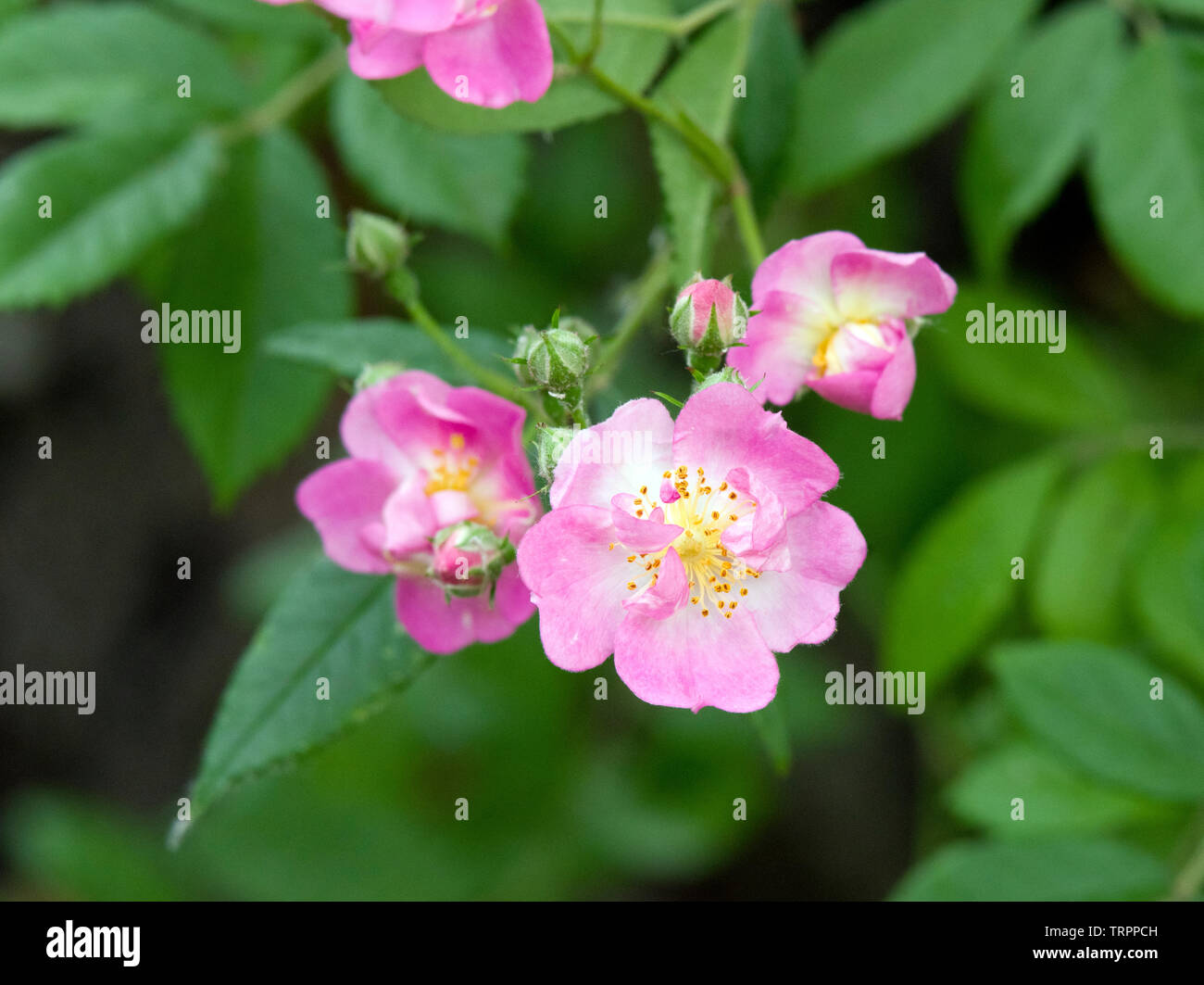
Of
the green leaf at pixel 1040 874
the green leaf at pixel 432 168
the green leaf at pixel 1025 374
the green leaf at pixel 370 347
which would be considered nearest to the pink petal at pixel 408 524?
the green leaf at pixel 370 347

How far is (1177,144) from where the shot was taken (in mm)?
2068

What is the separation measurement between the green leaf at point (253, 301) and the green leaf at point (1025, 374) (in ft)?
4.64

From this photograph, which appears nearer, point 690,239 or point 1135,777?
point 690,239

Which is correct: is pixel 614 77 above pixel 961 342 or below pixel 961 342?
above

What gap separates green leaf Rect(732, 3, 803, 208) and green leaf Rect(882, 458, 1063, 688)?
0.83 m

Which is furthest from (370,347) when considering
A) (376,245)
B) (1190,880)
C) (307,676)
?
(1190,880)

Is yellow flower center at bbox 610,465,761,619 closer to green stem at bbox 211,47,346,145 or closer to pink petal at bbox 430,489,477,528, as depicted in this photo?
pink petal at bbox 430,489,477,528

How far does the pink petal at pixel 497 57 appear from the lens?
1447 mm

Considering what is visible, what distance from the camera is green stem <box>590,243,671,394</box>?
1688 millimetres

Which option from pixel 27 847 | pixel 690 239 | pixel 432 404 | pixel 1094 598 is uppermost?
pixel 690 239

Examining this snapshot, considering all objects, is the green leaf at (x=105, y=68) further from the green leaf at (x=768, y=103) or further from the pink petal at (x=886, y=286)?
the pink petal at (x=886, y=286)

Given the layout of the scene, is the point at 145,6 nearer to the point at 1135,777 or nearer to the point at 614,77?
the point at 614,77
